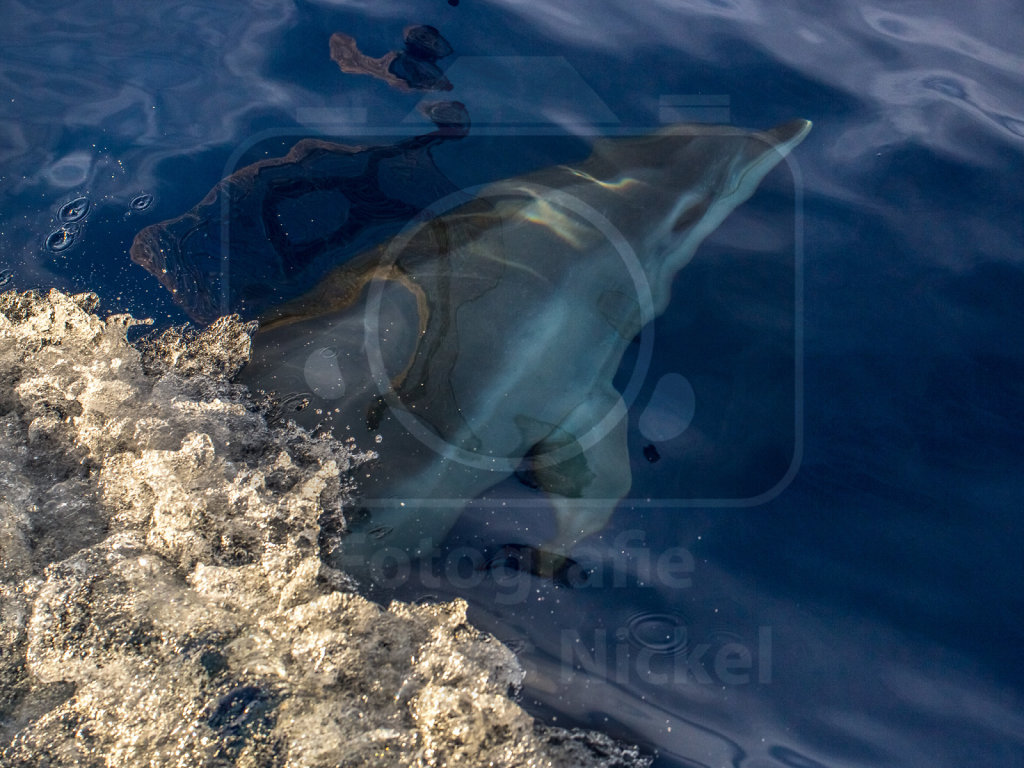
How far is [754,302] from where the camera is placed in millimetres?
4270

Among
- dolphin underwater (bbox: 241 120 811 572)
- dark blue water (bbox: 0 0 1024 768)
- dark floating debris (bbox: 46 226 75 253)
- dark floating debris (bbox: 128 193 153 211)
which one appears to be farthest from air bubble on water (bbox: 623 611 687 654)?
dark floating debris (bbox: 46 226 75 253)

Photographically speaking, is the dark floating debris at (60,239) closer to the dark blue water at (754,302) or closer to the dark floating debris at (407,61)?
the dark blue water at (754,302)

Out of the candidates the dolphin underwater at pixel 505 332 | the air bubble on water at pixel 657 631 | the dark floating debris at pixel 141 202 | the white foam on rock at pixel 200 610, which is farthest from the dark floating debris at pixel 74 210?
the air bubble on water at pixel 657 631

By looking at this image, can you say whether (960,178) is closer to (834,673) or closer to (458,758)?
(834,673)

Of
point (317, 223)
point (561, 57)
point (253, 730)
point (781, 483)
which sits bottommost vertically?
point (253, 730)

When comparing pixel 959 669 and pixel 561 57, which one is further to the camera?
pixel 561 57

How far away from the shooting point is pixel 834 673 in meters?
3.39

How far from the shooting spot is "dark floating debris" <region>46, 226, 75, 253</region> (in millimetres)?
4434

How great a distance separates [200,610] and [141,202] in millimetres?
2684

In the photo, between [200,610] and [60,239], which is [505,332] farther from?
[60,239]

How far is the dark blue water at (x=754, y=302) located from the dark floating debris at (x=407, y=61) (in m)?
0.08

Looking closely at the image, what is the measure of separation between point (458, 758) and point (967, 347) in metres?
3.36

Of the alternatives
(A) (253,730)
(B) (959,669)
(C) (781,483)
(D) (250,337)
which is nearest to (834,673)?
(B) (959,669)

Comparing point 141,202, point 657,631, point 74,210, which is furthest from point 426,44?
point 657,631
